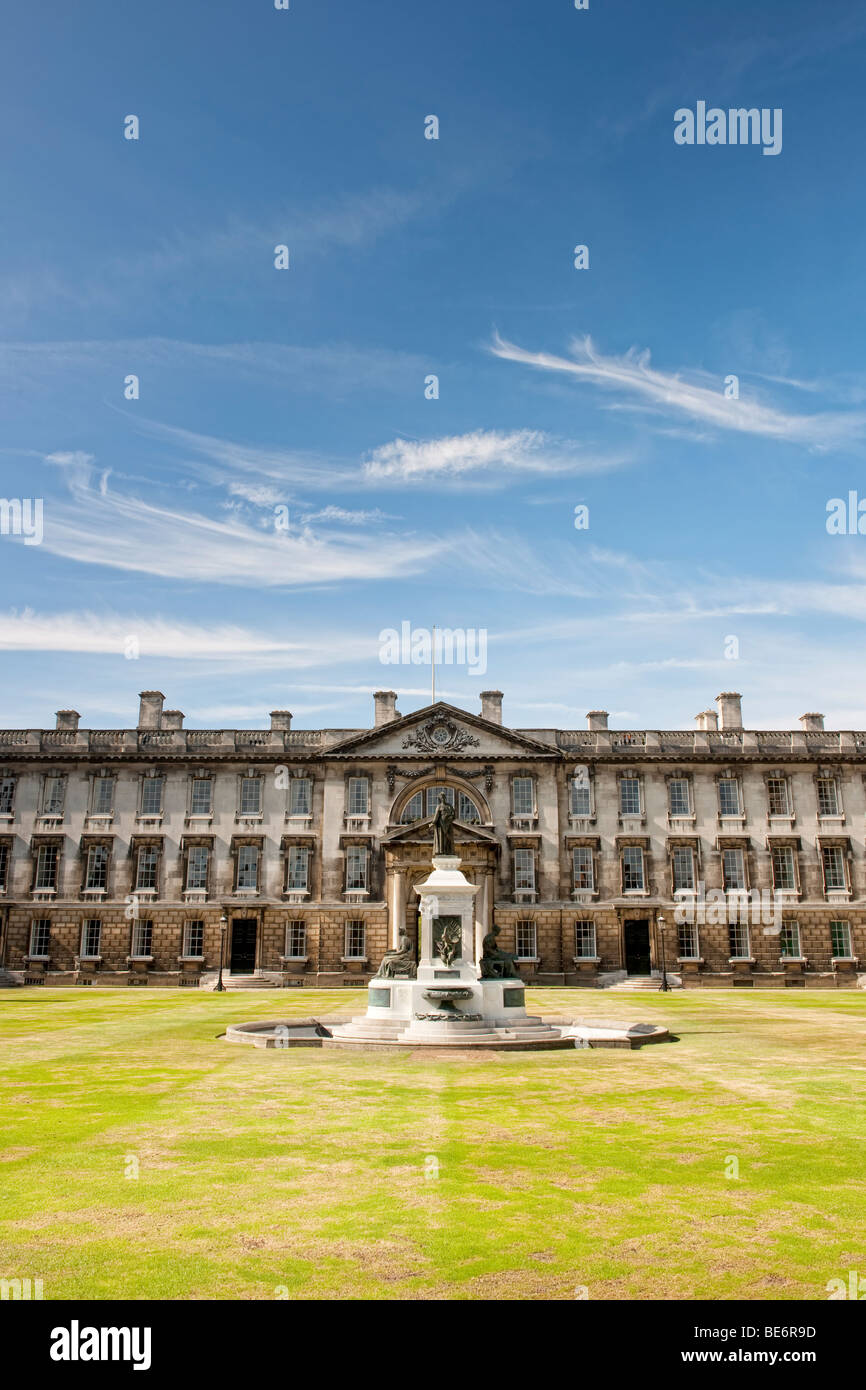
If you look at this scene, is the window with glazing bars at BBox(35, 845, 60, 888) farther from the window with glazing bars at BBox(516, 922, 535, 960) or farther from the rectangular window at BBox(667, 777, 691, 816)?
the rectangular window at BBox(667, 777, 691, 816)

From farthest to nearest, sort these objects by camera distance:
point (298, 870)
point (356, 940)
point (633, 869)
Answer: point (298, 870) → point (633, 869) → point (356, 940)

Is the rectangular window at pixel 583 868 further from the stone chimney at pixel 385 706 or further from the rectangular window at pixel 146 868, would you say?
the rectangular window at pixel 146 868

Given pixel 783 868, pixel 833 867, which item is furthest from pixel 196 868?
pixel 833 867

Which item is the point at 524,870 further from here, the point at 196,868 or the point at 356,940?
the point at 196,868

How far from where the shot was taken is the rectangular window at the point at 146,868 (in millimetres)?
48562

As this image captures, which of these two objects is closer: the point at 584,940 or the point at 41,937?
the point at 584,940

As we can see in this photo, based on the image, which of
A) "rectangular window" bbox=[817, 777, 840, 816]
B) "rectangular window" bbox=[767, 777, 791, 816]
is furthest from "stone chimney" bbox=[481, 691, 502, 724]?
"rectangular window" bbox=[817, 777, 840, 816]

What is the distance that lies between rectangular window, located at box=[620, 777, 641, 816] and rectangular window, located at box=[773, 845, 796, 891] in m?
6.84

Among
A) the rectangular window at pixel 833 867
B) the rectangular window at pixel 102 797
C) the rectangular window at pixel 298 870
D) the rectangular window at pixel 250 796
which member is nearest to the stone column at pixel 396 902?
the rectangular window at pixel 298 870

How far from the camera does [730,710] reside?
168 ft

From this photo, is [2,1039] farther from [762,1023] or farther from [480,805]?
[480,805]

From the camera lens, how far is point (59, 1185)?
860 cm

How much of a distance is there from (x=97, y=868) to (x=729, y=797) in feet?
102

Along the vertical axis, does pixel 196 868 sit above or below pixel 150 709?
below
